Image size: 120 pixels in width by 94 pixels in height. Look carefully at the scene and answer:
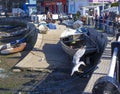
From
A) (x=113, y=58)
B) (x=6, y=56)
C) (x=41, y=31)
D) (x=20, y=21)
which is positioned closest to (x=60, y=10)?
(x=20, y=21)

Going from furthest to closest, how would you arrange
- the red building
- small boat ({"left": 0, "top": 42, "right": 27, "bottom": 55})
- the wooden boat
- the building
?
the red building → the building → small boat ({"left": 0, "top": 42, "right": 27, "bottom": 55}) → the wooden boat

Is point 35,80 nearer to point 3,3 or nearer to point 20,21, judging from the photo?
point 20,21

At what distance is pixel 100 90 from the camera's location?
14.4 ft

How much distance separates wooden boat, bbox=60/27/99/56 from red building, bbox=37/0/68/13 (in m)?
32.5

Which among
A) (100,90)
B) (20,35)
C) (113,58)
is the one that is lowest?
(20,35)

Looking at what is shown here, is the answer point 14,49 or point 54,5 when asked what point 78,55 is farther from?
point 54,5

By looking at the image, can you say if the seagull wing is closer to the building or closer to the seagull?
the seagull

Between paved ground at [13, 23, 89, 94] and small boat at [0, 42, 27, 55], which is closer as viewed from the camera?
paved ground at [13, 23, 89, 94]

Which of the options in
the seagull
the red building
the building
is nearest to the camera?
the seagull

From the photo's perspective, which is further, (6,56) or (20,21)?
(20,21)

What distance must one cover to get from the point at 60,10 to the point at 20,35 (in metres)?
17.5

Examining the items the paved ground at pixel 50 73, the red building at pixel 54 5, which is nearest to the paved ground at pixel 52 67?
the paved ground at pixel 50 73

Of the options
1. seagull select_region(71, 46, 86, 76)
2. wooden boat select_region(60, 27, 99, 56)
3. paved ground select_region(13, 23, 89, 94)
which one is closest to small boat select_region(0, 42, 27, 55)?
paved ground select_region(13, 23, 89, 94)

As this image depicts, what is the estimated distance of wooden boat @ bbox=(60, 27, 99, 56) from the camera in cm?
2190
